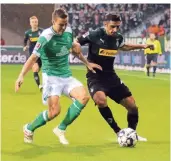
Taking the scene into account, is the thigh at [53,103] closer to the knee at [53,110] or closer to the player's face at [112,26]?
the knee at [53,110]

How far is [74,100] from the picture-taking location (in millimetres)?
7820

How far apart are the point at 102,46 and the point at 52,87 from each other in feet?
3.68

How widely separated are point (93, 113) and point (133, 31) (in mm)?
25432

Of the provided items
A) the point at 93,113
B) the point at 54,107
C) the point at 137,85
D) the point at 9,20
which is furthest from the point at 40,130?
the point at 9,20

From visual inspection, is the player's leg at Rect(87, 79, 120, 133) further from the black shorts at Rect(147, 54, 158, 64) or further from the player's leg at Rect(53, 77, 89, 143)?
the black shorts at Rect(147, 54, 158, 64)

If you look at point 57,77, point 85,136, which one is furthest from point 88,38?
point 85,136

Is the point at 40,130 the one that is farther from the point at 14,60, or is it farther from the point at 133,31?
the point at 133,31

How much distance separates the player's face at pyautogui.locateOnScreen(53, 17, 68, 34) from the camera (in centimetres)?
747

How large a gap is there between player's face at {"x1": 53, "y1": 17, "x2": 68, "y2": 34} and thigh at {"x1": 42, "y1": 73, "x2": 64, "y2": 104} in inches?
29.3

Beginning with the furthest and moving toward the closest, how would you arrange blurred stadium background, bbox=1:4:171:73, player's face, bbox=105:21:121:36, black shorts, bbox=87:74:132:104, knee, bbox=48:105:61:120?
blurred stadium background, bbox=1:4:171:73, black shorts, bbox=87:74:132:104, player's face, bbox=105:21:121:36, knee, bbox=48:105:61:120

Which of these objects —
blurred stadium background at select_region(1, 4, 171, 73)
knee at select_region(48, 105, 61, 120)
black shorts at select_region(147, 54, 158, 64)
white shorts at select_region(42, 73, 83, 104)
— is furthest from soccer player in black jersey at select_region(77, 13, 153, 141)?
blurred stadium background at select_region(1, 4, 171, 73)

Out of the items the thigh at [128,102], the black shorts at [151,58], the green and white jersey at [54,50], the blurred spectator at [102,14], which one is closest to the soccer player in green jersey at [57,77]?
the green and white jersey at [54,50]

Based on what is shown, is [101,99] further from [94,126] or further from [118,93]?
[94,126]

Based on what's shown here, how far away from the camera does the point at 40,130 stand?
907 centimetres
